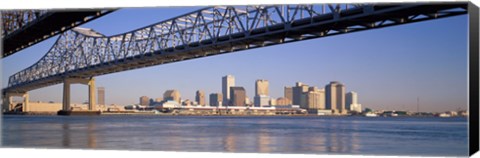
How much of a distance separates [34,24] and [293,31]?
22.2ft

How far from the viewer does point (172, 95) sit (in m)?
20.9

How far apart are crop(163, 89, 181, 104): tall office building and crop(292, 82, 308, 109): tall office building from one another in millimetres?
3825

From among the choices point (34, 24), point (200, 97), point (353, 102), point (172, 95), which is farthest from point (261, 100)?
point (34, 24)

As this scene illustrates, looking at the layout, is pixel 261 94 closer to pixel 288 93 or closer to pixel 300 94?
pixel 288 93

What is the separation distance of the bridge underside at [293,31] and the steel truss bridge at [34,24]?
5.27m

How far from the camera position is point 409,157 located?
10930 mm

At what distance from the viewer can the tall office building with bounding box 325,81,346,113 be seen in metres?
16.3

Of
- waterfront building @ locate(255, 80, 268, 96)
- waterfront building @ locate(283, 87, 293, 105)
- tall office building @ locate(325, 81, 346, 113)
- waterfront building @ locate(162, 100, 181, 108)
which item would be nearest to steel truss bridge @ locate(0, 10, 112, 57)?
waterfront building @ locate(162, 100, 181, 108)

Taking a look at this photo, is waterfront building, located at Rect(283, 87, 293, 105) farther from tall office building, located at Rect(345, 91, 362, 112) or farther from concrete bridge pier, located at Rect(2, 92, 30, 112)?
concrete bridge pier, located at Rect(2, 92, 30, 112)

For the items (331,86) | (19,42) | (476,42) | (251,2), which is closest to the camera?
(476,42)

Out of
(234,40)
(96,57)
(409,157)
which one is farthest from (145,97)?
(96,57)

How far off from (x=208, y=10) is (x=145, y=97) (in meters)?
7.75

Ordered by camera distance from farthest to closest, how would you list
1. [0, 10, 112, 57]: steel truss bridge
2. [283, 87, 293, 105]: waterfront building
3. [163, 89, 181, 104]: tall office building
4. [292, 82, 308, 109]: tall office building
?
[163, 89, 181, 104]: tall office building
[283, 87, 293, 105]: waterfront building
[292, 82, 308, 109]: tall office building
[0, 10, 112, 57]: steel truss bridge

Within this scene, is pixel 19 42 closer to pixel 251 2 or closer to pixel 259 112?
pixel 259 112
